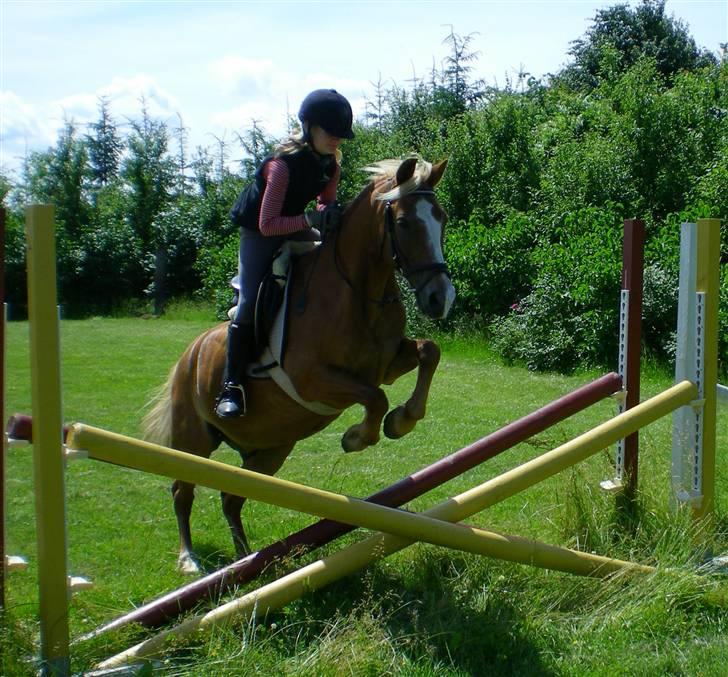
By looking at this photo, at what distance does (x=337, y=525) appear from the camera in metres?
3.84

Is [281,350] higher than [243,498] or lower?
higher

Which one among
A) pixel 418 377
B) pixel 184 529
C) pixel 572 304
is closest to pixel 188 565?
pixel 184 529

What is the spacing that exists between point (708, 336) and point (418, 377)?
4.92 feet

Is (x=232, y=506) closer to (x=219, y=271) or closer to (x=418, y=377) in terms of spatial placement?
(x=418, y=377)

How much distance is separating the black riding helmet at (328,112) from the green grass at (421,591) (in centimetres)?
197

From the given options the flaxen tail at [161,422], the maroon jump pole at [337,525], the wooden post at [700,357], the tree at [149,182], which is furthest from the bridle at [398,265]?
the tree at [149,182]

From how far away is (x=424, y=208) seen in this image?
4.01 meters

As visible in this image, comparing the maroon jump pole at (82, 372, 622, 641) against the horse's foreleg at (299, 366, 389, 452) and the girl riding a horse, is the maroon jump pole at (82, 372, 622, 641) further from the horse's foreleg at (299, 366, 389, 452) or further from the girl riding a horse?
the girl riding a horse

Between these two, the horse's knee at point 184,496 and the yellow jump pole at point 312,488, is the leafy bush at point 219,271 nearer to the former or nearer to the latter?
the horse's knee at point 184,496

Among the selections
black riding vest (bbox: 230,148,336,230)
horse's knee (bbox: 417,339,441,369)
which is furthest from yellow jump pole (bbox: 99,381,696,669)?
black riding vest (bbox: 230,148,336,230)

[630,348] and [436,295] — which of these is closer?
[436,295]

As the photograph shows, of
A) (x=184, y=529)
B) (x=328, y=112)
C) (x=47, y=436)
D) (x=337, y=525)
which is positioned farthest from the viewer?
(x=184, y=529)

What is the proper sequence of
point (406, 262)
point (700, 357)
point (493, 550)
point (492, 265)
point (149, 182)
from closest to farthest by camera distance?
point (493, 550)
point (406, 262)
point (700, 357)
point (492, 265)
point (149, 182)

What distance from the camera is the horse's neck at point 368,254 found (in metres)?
4.30
